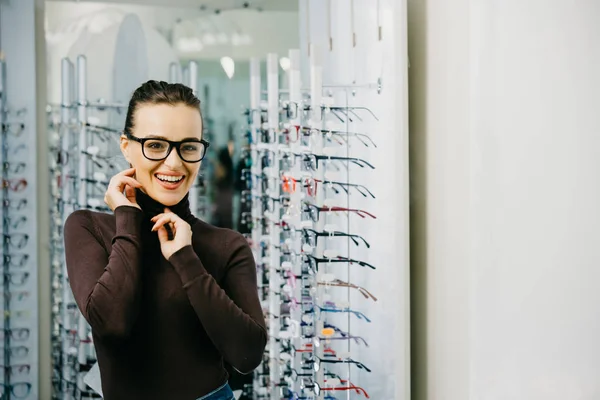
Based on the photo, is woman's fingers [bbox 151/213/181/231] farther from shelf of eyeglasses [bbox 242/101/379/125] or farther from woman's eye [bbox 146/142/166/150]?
shelf of eyeglasses [bbox 242/101/379/125]

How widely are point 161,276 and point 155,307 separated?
2.8 inches

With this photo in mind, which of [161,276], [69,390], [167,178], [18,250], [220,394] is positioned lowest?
[69,390]

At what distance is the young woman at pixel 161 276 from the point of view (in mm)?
1622

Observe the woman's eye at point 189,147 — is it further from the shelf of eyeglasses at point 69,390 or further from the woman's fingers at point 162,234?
the shelf of eyeglasses at point 69,390

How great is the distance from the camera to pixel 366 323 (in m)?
2.81

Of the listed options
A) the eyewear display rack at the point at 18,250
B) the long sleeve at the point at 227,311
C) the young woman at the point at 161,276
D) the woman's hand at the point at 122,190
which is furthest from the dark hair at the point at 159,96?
the eyewear display rack at the point at 18,250

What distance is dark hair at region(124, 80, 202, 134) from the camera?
1.74m

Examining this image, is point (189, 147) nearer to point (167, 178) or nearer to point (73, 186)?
point (167, 178)

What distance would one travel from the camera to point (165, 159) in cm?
173

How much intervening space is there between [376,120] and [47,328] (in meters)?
2.70

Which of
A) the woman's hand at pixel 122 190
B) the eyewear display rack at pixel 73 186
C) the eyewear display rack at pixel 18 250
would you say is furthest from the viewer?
the eyewear display rack at pixel 18 250

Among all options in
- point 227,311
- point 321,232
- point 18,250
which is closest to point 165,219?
point 227,311

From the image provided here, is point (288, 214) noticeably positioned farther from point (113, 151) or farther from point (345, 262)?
point (113, 151)

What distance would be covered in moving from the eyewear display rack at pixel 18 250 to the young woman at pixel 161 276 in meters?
2.80
